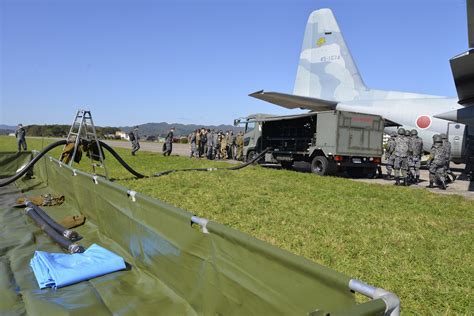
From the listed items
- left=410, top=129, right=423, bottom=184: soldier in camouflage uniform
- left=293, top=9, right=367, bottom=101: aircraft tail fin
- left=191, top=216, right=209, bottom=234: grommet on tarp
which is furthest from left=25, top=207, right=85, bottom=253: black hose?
left=293, top=9, right=367, bottom=101: aircraft tail fin

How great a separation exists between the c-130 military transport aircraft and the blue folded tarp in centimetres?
1322

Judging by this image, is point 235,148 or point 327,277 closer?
point 327,277

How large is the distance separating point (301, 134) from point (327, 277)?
1474 centimetres

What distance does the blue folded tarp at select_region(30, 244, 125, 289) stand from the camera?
3266mm

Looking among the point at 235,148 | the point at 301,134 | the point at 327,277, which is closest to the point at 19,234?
the point at 327,277

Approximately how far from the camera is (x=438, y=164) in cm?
1149

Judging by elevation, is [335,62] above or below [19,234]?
above

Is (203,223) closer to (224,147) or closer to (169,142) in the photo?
(169,142)

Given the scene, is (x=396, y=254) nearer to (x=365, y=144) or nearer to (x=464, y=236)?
(x=464, y=236)

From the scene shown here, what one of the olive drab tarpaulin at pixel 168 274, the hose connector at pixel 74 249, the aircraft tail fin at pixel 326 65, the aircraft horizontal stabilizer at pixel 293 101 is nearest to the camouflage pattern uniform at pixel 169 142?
the aircraft horizontal stabilizer at pixel 293 101

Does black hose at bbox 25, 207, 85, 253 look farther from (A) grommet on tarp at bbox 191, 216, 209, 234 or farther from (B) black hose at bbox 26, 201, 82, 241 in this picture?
(A) grommet on tarp at bbox 191, 216, 209, 234

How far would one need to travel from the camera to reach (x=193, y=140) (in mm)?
21797

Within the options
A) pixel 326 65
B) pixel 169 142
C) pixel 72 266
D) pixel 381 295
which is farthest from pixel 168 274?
pixel 326 65

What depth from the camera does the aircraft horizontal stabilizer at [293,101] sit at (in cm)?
1670
